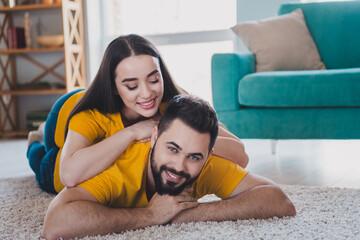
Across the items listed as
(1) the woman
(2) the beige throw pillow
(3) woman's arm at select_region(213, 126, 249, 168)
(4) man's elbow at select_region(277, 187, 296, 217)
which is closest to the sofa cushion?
(2) the beige throw pillow

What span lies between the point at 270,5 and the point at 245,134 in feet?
5.60

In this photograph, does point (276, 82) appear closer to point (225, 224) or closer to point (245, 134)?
point (245, 134)

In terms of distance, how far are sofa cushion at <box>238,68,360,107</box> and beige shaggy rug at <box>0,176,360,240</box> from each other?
0.63 m

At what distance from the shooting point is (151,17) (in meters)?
4.70

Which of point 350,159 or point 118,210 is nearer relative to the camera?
point 118,210

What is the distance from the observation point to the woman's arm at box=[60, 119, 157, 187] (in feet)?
4.81

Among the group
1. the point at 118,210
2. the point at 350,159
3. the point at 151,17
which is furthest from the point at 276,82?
the point at 151,17

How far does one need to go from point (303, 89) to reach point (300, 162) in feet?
1.90

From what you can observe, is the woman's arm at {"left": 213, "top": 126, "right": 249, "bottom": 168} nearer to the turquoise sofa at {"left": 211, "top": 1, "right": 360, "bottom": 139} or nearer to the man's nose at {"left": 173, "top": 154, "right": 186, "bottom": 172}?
the man's nose at {"left": 173, "top": 154, "right": 186, "bottom": 172}

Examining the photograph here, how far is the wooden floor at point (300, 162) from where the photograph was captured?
238 centimetres

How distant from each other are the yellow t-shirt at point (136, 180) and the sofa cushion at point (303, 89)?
1.09 m

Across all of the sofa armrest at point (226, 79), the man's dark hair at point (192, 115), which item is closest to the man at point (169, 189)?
the man's dark hair at point (192, 115)

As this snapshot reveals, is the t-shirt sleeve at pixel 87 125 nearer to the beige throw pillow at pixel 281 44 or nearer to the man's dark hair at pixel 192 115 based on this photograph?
Result: the man's dark hair at pixel 192 115

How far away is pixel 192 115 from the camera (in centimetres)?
133
